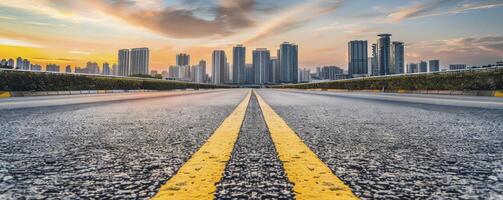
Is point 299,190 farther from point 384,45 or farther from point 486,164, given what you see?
point 384,45

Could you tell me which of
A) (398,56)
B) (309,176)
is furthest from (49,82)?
(398,56)

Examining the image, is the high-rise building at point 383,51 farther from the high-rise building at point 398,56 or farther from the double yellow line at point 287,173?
the double yellow line at point 287,173

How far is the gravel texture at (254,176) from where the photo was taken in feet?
3.92

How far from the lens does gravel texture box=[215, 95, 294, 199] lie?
1194 millimetres

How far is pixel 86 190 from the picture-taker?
1271mm

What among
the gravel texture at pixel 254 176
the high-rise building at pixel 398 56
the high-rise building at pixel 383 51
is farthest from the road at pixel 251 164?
the high-rise building at pixel 398 56

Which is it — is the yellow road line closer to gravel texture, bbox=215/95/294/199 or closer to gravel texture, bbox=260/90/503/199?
gravel texture, bbox=260/90/503/199

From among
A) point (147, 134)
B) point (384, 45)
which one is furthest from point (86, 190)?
point (384, 45)

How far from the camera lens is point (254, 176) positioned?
145 centimetres

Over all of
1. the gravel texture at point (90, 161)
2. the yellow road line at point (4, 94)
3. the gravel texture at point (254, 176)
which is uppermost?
the yellow road line at point (4, 94)

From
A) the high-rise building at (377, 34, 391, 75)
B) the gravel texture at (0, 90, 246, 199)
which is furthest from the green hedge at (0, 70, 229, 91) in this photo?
the high-rise building at (377, 34, 391, 75)

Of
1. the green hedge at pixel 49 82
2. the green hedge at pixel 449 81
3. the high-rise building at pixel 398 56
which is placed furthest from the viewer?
the high-rise building at pixel 398 56

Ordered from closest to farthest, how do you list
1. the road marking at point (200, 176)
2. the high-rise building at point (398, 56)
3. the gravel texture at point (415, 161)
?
the road marking at point (200, 176)
the gravel texture at point (415, 161)
the high-rise building at point (398, 56)

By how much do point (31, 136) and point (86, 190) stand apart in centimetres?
192
